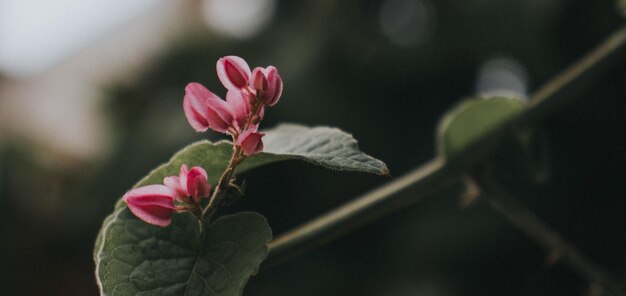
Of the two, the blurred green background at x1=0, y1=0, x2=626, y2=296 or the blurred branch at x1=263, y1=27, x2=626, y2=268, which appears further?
the blurred green background at x1=0, y1=0, x2=626, y2=296

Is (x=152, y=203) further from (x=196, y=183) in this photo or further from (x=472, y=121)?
(x=472, y=121)

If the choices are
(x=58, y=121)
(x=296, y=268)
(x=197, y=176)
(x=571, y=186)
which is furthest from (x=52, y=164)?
(x=197, y=176)

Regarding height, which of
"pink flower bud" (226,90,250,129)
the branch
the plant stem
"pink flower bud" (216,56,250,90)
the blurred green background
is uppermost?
the blurred green background

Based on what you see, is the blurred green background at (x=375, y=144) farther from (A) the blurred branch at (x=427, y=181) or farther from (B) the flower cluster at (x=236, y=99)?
(B) the flower cluster at (x=236, y=99)

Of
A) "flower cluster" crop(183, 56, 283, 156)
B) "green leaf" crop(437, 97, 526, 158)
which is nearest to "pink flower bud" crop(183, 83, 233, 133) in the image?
"flower cluster" crop(183, 56, 283, 156)

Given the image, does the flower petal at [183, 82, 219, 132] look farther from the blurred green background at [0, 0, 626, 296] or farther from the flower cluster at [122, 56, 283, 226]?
the blurred green background at [0, 0, 626, 296]

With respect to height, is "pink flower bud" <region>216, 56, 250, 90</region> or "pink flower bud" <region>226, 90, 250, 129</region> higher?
"pink flower bud" <region>216, 56, 250, 90</region>

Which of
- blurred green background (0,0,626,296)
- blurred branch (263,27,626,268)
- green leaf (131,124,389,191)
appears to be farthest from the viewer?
blurred green background (0,0,626,296)

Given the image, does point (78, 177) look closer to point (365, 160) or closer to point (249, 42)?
point (249, 42)
